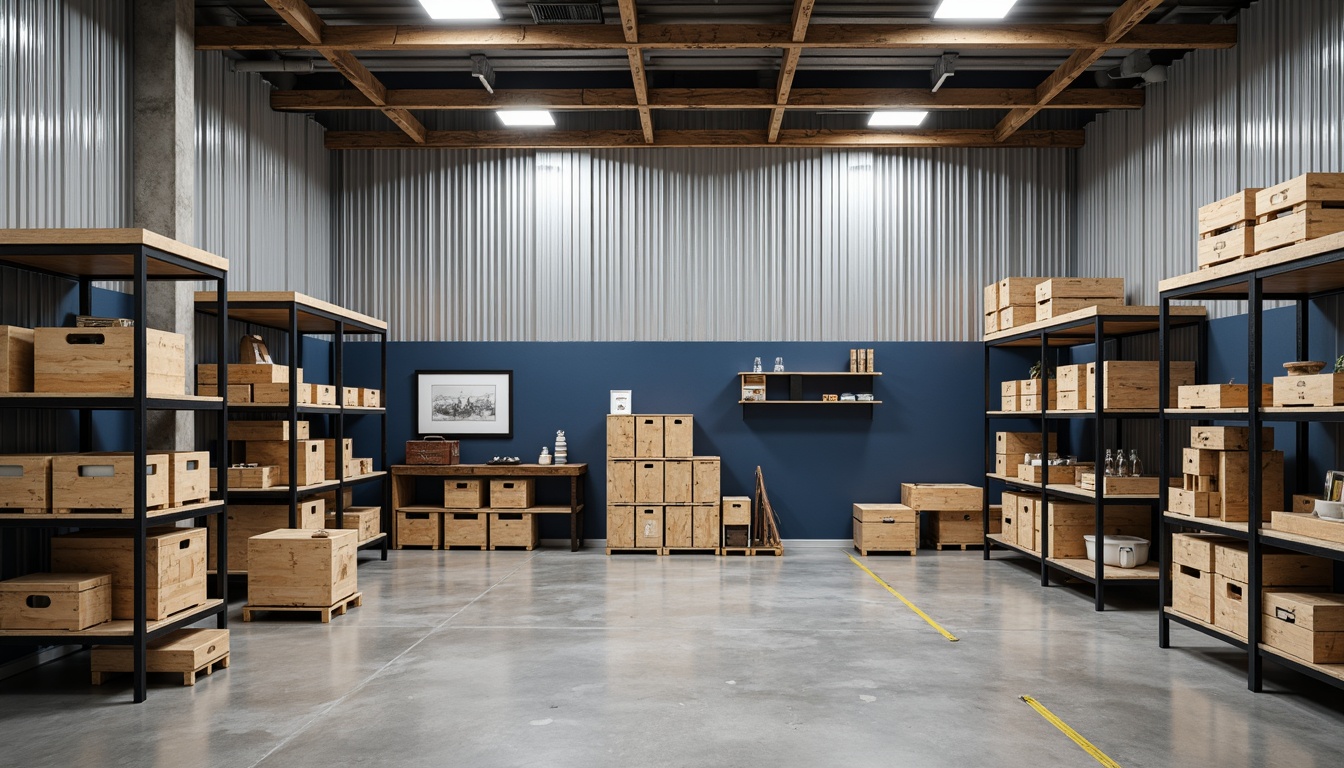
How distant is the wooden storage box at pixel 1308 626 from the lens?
4.85 metres

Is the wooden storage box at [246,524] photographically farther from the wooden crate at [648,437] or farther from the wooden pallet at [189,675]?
the wooden crate at [648,437]

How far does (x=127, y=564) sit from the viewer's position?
17.5 ft

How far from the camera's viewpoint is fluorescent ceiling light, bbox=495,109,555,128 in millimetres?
10219

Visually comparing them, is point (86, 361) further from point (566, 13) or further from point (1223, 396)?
point (1223, 396)

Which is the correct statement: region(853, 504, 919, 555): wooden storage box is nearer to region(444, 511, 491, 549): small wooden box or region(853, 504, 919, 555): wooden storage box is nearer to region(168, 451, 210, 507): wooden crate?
region(444, 511, 491, 549): small wooden box

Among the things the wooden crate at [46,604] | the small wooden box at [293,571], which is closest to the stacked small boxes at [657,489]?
the small wooden box at [293,571]

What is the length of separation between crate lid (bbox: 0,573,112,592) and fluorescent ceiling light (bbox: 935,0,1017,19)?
7.40 metres

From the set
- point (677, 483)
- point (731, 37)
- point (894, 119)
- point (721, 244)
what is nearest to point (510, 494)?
point (677, 483)

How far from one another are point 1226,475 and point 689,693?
3797 millimetres

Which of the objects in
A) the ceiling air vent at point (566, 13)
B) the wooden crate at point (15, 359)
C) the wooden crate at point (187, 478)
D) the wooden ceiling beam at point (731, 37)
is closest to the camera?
the wooden crate at point (15, 359)

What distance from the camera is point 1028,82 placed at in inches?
421

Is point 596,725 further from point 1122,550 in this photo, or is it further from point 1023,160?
point 1023,160

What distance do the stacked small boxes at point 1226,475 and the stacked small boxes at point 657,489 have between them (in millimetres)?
5384

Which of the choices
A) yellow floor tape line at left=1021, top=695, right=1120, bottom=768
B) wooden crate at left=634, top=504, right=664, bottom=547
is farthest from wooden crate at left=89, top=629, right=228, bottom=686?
wooden crate at left=634, top=504, right=664, bottom=547
